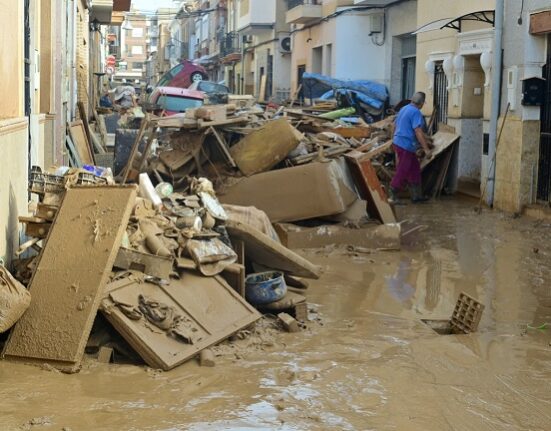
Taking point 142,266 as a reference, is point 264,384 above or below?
below

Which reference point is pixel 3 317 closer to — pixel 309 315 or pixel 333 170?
pixel 309 315

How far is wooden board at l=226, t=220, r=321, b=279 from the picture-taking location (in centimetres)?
777

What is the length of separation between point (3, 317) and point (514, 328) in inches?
155

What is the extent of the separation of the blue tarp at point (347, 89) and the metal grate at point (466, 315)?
49.0ft

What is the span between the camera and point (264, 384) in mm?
5711

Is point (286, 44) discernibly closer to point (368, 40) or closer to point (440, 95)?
point (368, 40)

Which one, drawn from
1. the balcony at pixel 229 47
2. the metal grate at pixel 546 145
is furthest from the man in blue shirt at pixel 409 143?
the balcony at pixel 229 47

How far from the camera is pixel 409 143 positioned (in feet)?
50.1

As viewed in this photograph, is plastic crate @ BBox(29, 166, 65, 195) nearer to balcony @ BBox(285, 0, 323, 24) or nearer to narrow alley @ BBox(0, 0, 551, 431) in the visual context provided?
narrow alley @ BBox(0, 0, 551, 431)

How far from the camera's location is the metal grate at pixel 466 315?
7.21 m

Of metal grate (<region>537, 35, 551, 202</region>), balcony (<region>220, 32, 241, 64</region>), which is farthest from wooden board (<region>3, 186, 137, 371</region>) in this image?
balcony (<region>220, 32, 241, 64</region>)

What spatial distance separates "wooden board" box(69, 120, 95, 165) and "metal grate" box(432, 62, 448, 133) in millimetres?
6917

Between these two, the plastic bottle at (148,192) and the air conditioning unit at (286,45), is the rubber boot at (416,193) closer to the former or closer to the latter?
the plastic bottle at (148,192)

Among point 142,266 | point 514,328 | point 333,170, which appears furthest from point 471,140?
point 142,266
